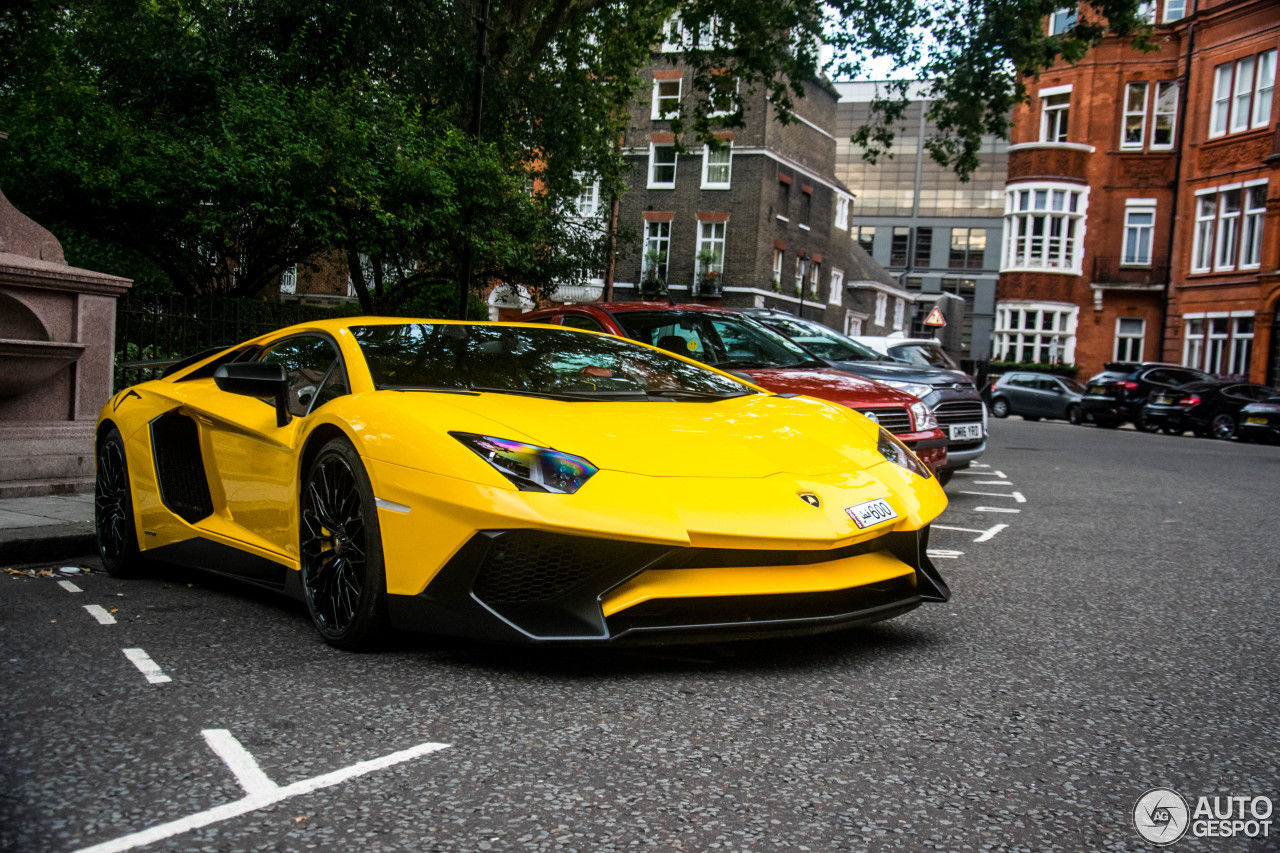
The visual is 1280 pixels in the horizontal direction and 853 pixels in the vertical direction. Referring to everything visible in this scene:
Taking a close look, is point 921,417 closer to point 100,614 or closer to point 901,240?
point 100,614

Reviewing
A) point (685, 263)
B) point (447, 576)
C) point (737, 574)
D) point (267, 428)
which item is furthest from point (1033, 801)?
point (685, 263)

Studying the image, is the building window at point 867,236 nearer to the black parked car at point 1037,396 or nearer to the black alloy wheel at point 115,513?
the black parked car at point 1037,396

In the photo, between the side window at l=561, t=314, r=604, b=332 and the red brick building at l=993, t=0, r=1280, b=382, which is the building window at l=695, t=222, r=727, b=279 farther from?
the side window at l=561, t=314, r=604, b=332

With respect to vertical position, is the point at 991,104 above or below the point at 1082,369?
above

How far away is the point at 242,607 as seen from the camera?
4.78 metres

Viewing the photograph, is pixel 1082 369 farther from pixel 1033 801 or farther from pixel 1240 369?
pixel 1033 801

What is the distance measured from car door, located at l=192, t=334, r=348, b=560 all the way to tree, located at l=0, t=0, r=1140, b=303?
771 cm

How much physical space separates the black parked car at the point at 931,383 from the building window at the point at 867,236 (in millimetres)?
73855

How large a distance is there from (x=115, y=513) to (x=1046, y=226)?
42.2 meters

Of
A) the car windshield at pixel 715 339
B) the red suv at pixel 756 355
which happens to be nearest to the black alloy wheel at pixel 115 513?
the red suv at pixel 756 355

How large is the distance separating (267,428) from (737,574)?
6.83 ft

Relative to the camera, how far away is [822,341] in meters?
11.1

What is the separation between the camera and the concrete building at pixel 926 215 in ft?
259

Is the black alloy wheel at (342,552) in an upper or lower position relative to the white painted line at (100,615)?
upper
